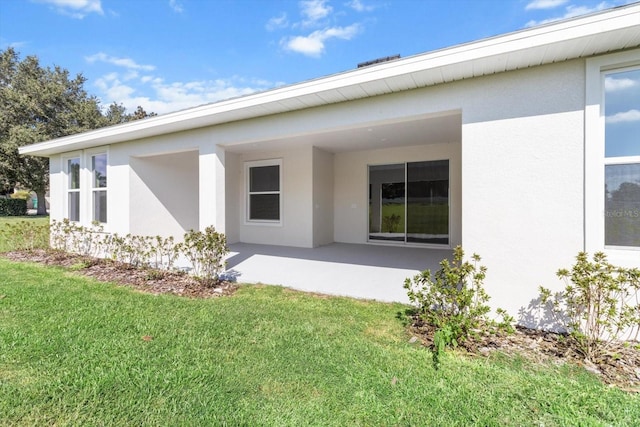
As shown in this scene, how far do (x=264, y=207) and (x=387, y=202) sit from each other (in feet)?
13.3

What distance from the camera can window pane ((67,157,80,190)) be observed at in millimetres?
8945

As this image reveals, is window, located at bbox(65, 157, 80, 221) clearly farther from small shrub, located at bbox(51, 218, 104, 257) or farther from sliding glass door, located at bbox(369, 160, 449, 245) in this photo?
sliding glass door, located at bbox(369, 160, 449, 245)

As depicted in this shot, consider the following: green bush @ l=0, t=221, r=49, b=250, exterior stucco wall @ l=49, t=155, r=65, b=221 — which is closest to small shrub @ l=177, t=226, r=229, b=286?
green bush @ l=0, t=221, r=49, b=250

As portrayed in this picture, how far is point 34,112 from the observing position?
69.0 ft

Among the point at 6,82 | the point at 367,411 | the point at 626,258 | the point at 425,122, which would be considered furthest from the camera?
the point at 6,82

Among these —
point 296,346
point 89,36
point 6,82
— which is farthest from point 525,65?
point 6,82

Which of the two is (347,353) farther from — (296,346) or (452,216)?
(452,216)

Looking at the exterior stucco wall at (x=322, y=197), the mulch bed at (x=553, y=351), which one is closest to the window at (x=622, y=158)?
the mulch bed at (x=553, y=351)

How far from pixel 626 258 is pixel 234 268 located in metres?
6.16

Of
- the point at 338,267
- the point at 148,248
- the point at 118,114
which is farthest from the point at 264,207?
the point at 118,114

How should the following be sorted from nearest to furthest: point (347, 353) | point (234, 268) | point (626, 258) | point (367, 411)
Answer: point (367, 411) < point (347, 353) < point (626, 258) < point (234, 268)

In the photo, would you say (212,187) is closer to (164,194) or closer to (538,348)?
(164,194)

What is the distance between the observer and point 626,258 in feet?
10.3

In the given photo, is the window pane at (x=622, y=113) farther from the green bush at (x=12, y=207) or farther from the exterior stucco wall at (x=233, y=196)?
the green bush at (x=12, y=207)
